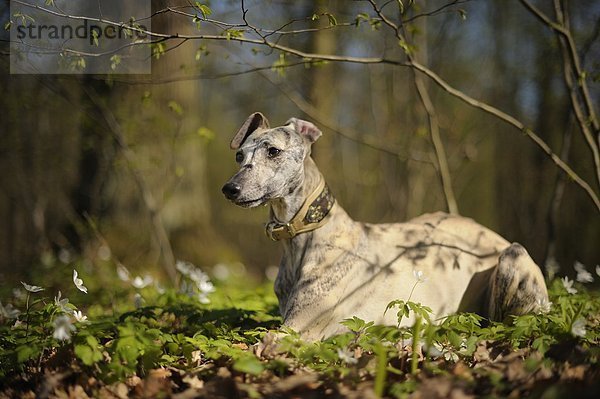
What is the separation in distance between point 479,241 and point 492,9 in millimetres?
8485

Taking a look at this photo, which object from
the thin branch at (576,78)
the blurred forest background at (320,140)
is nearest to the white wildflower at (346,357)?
the thin branch at (576,78)

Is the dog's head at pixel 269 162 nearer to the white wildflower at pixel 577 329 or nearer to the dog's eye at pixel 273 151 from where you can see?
the dog's eye at pixel 273 151

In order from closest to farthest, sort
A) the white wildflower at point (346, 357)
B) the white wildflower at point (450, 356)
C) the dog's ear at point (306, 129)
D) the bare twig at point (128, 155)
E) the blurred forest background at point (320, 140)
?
1. the white wildflower at point (346, 357)
2. the white wildflower at point (450, 356)
3. the dog's ear at point (306, 129)
4. the bare twig at point (128, 155)
5. the blurred forest background at point (320, 140)

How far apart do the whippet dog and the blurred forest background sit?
2152 millimetres

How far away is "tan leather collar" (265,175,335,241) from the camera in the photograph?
375cm

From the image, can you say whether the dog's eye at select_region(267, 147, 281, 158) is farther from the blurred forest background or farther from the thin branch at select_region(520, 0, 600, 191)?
the thin branch at select_region(520, 0, 600, 191)

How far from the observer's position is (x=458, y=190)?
1424 cm

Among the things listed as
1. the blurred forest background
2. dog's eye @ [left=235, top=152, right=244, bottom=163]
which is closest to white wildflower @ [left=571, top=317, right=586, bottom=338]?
dog's eye @ [left=235, top=152, right=244, bottom=163]

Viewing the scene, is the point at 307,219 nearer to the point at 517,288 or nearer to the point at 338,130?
the point at 517,288

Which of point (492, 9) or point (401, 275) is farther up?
point (492, 9)

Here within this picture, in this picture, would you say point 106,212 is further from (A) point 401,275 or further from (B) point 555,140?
(B) point 555,140

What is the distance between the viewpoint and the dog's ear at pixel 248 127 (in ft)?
13.1

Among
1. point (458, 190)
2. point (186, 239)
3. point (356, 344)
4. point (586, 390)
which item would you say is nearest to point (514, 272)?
point (356, 344)

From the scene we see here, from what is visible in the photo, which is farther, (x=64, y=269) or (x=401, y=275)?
(x=64, y=269)
